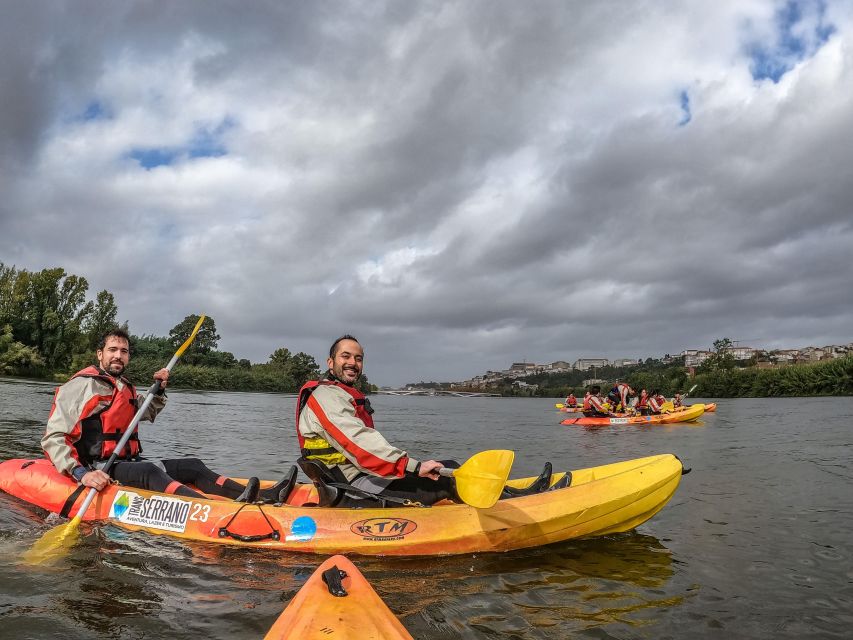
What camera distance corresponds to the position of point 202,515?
16.8 feet

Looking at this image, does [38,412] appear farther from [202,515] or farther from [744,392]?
[744,392]

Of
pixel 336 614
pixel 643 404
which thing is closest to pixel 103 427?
pixel 336 614

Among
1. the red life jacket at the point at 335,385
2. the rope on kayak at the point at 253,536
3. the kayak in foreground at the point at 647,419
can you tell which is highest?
the red life jacket at the point at 335,385

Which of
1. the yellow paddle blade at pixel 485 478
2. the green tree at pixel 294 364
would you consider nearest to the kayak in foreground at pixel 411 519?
the yellow paddle blade at pixel 485 478

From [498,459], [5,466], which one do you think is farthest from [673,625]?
[5,466]

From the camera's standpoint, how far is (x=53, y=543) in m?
4.85

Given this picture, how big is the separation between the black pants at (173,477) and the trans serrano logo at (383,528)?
74.0 inches

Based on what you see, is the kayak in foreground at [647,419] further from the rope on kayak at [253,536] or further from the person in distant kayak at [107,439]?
the rope on kayak at [253,536]

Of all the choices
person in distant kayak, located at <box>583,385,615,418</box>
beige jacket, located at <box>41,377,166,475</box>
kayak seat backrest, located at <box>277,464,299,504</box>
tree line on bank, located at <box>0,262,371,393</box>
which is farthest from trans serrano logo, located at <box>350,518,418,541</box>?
tree line on bank, located at <box>0,262,371,393</box>

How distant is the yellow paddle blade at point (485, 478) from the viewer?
4.49 meters

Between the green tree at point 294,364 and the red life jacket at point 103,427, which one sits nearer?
the red life jacket at point 103,427

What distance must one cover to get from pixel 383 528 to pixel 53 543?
293 centimetres

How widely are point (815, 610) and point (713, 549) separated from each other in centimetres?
138

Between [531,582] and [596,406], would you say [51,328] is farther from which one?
[531,582]
